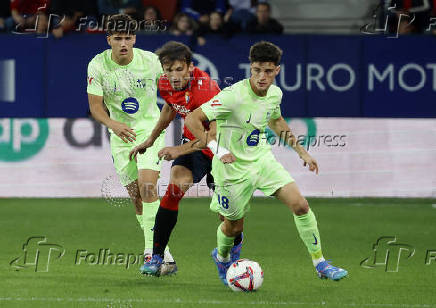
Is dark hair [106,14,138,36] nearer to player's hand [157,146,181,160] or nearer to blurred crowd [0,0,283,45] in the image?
player's hand [157,146,181,160]

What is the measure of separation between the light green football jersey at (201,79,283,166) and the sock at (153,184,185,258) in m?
0.72

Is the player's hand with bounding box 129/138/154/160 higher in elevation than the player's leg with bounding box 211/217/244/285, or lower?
higher

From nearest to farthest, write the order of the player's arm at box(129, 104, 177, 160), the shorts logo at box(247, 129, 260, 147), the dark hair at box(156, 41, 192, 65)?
the shorts logo at box(247, 129, 260, 147) → the dark hair at box(156, 41, 192, 65) → the player's arm at box(129, 104, 177, 160)

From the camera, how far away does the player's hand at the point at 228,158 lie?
680 centimetres

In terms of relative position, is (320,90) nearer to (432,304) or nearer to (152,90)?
(152,90)

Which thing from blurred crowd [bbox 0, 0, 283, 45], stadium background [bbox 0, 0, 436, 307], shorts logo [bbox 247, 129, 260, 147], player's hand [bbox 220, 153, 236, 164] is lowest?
stadium background [bbox 0, 0, 436, 307]

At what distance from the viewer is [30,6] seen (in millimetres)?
16422

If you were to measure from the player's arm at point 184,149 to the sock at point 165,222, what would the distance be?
0.37 m

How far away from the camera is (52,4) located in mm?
16219

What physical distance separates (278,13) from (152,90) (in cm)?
948

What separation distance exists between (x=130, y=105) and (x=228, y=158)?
2.02 m

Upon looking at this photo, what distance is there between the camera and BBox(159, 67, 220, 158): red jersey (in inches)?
311

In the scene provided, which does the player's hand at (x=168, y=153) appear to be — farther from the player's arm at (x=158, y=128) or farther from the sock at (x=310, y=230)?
the sock at (x=310, y=230)

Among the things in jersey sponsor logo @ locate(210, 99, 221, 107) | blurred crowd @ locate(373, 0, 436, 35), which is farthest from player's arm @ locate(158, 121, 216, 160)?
blurred crowd @ locate(373, 0, 436, 35)
